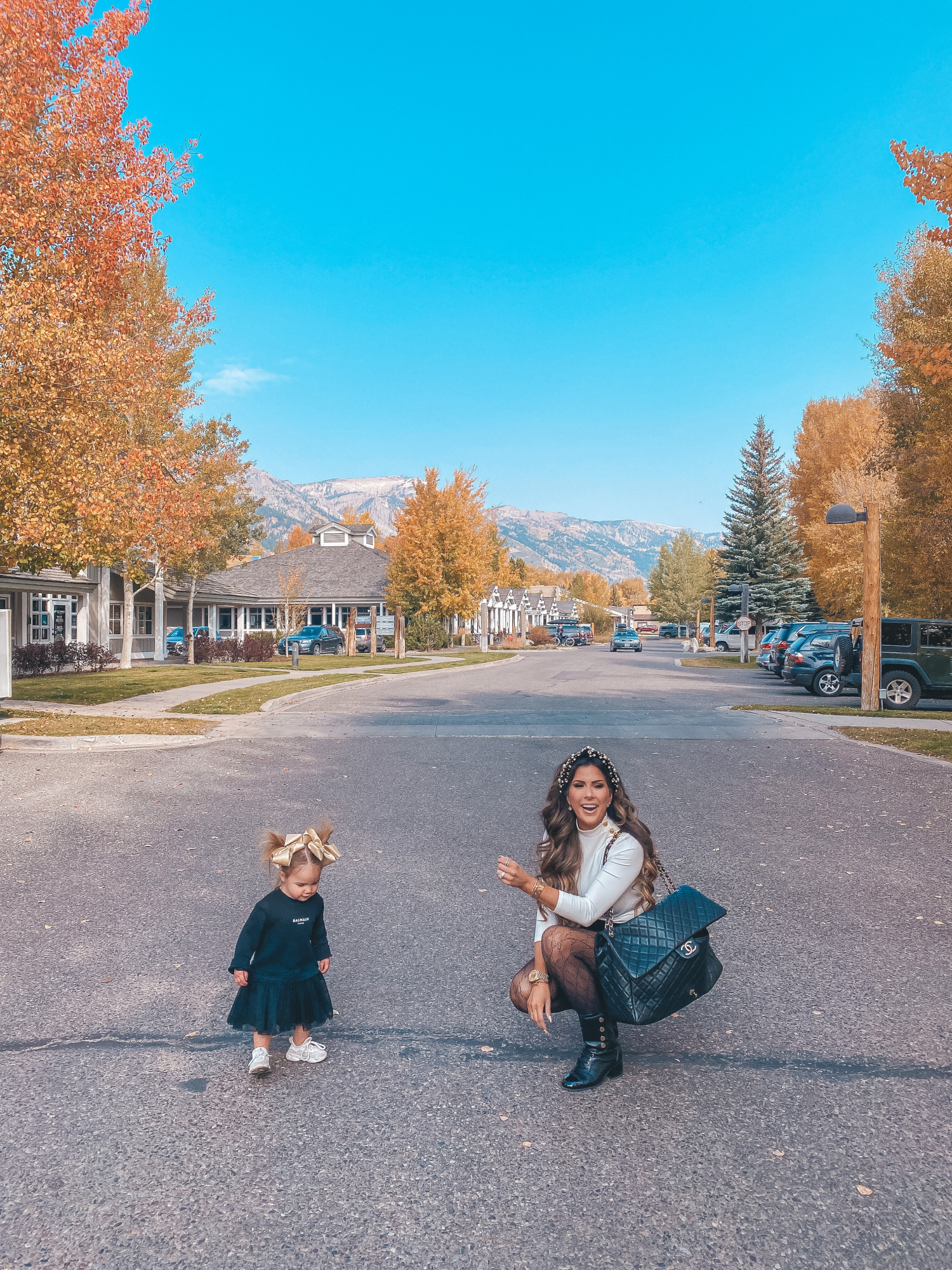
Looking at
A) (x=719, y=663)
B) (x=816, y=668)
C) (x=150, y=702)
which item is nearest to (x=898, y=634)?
(x=816, y=668)

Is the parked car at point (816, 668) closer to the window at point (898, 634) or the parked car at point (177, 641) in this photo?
the window at point (898, 634)

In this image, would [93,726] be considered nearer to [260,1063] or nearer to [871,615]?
[260,1063]

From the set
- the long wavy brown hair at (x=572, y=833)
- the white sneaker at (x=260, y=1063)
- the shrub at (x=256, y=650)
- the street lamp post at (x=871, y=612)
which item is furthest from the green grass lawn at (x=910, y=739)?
the shrub at (x=256, y=650)

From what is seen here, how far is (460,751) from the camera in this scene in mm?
12352

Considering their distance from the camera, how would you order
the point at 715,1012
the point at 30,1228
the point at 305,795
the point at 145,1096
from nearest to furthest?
the point at 30,1228 → the point at 145,1096 → the point at 715,1012 → the point at 305,795

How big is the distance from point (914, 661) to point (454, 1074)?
1810 centimetres

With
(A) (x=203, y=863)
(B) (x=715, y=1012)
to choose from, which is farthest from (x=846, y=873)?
(A) (x=203, y=863)

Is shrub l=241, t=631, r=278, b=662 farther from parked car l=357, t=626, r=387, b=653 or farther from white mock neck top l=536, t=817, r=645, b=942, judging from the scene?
white mock neck top l=536, t=817, r=645, b=942

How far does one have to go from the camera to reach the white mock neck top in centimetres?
342

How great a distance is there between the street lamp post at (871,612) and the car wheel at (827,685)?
13.8 feet

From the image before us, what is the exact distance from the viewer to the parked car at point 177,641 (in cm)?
3997

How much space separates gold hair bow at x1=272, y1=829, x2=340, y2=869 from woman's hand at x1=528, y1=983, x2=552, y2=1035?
935mm

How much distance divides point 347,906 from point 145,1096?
2.40 metres

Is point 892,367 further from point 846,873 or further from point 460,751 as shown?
point 846,873
